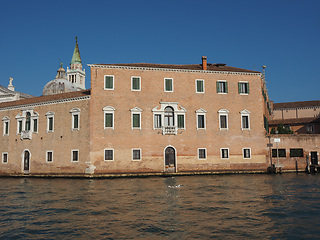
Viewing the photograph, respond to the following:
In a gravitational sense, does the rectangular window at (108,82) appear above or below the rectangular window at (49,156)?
above

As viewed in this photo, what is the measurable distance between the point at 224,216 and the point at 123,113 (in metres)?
16.3

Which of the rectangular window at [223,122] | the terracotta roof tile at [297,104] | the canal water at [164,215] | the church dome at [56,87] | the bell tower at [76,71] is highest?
the bell tower at [76,71]

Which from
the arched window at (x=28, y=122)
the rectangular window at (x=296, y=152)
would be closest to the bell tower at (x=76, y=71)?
the arched window at (x=28, y=122)

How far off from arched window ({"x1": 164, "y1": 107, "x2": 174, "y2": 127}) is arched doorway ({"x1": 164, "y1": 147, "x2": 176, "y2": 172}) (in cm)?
213

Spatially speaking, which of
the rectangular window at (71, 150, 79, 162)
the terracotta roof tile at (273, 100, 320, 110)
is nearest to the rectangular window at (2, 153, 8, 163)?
the rectangular window at (71, 150, 79, 162)

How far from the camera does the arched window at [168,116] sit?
2564cm

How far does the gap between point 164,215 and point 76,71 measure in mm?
65572

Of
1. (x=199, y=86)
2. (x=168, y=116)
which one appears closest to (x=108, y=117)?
(x=168, y=116)

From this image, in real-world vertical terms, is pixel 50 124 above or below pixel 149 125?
above

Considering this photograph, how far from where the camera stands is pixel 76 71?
2790 inches

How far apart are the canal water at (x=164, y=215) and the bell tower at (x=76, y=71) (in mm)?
58839

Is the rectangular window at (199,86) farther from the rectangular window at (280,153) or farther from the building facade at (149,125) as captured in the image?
the rectangular window at (280,153)

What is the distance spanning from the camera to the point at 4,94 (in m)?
37.7

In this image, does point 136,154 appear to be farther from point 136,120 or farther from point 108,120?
point 108,120
